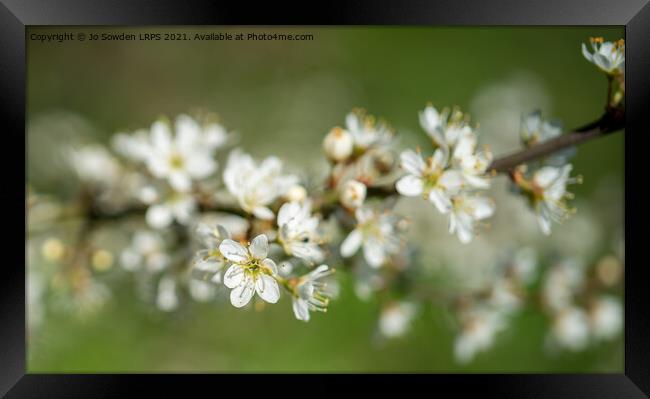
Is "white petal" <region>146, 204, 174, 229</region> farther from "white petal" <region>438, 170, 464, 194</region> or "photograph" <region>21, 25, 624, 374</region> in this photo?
"white petal" <region>438, 170, 464, 194</region>

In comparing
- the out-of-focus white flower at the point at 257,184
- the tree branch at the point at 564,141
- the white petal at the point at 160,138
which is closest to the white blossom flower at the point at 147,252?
the white petal at the point at 160,138

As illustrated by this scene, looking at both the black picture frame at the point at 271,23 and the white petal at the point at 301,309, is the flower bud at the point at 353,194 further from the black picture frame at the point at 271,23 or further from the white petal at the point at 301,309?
the black picture frame at the point at 271,23

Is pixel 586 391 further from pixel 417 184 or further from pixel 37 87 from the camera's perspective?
pixel 37 87

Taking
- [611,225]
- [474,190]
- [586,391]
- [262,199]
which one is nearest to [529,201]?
[474,190]

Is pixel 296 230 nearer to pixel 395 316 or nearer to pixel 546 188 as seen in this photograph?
pixel 546 188

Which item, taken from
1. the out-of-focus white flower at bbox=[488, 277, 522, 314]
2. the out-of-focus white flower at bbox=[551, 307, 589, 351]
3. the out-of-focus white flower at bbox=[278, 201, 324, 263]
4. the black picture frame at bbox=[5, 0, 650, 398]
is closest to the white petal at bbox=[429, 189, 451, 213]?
the out-of-focus white flower at bbox=[278, 201, 324, 263]

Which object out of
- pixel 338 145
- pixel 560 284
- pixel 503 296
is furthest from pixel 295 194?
pixel 560 284
